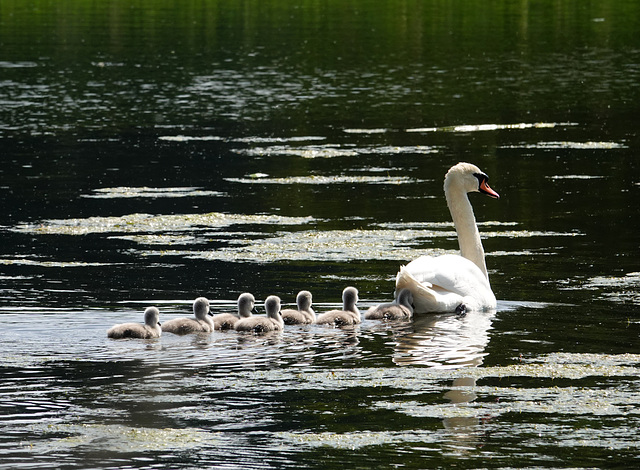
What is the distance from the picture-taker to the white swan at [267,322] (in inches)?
494

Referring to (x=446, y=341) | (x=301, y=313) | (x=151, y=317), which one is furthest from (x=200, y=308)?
(x=446, y=341)

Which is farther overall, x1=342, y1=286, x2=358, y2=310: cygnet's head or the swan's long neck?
the swan's long neck

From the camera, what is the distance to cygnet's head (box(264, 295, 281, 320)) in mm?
12789

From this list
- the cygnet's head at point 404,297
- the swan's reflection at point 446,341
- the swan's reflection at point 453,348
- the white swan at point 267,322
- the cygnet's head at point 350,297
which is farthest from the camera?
the cygnet's head at point 404,297

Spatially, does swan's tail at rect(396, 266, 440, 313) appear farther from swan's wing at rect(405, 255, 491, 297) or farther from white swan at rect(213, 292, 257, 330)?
white swan at rect(213, 292, 257, 330)

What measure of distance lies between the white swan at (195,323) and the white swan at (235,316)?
17 cm

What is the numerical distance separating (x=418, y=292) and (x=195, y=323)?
2.44 meters

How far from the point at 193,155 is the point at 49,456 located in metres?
18.2

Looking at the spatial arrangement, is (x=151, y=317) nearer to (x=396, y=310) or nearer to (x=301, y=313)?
(x=301, y=313)

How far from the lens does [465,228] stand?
1536cm

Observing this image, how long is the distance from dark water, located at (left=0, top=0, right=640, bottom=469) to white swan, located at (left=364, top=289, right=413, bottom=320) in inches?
8.6

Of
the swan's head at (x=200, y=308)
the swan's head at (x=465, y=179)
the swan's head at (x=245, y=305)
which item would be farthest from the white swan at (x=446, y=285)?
the swan's head at (x=200, y=308)

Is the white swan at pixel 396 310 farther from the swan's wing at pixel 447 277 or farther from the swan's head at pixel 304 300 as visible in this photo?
the swan's head at pixel 304 300

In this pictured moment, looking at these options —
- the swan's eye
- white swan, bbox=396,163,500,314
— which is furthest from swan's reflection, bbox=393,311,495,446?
the swan's eye
